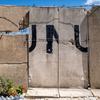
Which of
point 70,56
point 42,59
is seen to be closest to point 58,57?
point 70,56

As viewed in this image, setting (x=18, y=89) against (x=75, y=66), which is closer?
(x=18, y=89)

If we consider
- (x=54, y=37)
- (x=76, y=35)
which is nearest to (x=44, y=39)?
(x=54, y=37)

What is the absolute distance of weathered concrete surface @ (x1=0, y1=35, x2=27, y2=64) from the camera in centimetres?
1006

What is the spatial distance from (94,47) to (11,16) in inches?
118

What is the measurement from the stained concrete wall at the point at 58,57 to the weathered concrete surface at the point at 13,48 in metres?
0.48

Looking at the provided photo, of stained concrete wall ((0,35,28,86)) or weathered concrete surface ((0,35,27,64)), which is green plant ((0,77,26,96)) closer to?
stained concrete wall ((0,35,28,86))

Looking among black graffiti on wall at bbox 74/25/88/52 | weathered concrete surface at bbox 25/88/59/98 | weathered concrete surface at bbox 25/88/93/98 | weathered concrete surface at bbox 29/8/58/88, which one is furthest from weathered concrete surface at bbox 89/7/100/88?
weathered concrete surface at bbox 25/88/59/98

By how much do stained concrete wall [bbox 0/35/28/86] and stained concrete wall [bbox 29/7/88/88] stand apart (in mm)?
444

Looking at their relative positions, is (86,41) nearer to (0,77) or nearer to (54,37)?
(54,37)

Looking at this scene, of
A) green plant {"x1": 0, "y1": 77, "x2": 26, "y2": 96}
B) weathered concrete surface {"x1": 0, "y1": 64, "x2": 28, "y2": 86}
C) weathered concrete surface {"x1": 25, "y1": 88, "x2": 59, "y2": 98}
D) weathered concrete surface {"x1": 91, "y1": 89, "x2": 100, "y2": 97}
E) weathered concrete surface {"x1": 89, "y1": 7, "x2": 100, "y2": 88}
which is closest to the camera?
green plant {"x1": 0, "y1": 77, "x2": 26, "y2": 96}

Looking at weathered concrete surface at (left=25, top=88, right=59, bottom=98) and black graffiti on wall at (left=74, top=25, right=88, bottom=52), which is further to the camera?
black graffiti on wall at (left=74, top=25, right=88, bottom=52)

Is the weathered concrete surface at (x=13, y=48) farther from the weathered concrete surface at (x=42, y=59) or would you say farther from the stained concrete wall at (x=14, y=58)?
the weathered concrete surface at (x=42, y=59)

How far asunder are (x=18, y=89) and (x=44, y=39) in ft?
7.16

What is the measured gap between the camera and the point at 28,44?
33.7 feet
